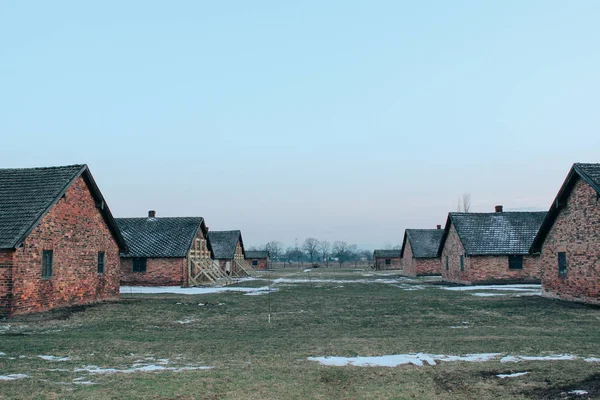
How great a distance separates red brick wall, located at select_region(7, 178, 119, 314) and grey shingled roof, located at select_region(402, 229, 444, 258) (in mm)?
34813

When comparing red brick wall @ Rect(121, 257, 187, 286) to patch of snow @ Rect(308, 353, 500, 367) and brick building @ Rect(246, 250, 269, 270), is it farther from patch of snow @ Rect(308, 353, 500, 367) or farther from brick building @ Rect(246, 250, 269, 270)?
brick building @ Rect(246, 250, 269, 270)

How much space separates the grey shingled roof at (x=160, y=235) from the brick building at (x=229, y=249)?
1402 cm

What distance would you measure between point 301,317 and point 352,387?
30.0 feet

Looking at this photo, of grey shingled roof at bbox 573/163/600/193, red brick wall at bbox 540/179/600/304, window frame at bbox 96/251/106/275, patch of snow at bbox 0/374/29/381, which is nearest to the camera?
patch of snow at bbox 0/374/29/381

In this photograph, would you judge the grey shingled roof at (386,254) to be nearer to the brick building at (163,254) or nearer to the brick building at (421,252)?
the brick building at (421,252)

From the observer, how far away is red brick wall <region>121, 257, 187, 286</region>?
35.0 meters

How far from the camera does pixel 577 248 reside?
21.2 metres

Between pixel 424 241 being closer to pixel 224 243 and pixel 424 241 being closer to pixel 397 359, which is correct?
pixel 224 243

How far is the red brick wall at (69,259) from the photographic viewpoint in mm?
17266

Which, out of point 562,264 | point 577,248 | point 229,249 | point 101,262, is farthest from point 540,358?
point 229,249

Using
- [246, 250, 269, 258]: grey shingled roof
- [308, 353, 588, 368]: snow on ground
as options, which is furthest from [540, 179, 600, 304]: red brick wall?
[246, 250, 269, 258]: grey shingled roof

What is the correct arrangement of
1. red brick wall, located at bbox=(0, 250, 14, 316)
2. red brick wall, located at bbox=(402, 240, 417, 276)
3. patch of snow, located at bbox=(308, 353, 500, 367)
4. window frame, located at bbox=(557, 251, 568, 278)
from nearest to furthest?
1. patch of snow, located at bbox=(308, 353, 500, 367)
2. red brick wall, located at bbox=(0, 250, 14, 316)
3. window frame, located at bbox=(557, 251, 568, 278)
4. red brick wall, located at bbox=(402, 240, 417, 276)

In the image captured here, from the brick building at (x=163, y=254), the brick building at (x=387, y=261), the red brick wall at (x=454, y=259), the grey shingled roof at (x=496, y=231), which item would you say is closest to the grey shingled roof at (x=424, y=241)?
the red brick wall at (x=454, y=259)

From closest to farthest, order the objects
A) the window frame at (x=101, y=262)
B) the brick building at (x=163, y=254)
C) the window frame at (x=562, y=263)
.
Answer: the window frame at (x=562, y=263)
the window frame at (x=101, y=262)
the brick building at (x=163, y=254)
